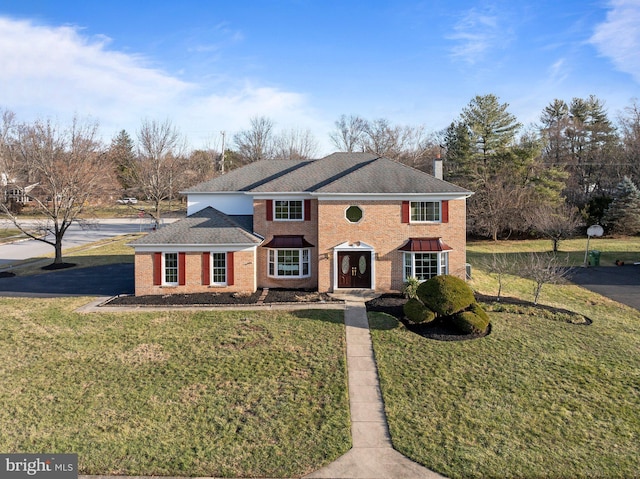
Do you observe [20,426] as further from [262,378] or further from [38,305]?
[38,305]

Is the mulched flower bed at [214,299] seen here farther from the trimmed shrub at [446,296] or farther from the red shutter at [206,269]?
the trimmed shrub at [446,296]

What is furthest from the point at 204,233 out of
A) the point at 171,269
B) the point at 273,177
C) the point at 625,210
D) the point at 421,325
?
the point at 625,210

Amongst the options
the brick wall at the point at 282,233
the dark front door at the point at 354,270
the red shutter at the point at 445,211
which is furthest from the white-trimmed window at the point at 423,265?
the brick wall at the point at 282,233

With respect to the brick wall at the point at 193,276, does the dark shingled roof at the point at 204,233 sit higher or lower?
higher

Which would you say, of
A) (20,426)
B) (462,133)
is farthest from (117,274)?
(462,133)

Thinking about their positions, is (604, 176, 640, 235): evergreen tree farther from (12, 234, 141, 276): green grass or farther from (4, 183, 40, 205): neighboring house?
(4, 183, 40, 205): neighboring house

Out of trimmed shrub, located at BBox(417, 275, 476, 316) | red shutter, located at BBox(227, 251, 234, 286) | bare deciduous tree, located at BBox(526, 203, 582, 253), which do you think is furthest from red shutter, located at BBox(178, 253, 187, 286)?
bare deciduous tree, located at BBox(526, 203, 582, 253)
